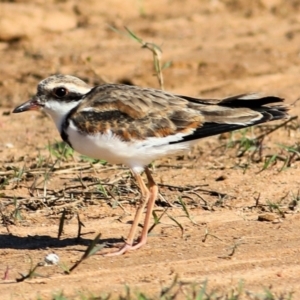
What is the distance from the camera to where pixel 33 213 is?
7.01m

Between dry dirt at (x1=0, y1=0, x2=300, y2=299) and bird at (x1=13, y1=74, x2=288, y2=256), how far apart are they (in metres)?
0.48

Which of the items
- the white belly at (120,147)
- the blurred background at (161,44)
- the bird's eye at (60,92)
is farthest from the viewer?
the blurred background at (161,44)

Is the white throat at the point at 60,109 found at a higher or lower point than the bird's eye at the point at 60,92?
lower

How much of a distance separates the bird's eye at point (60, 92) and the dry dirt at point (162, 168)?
94 cm

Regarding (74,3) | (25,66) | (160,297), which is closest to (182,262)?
(160,297)

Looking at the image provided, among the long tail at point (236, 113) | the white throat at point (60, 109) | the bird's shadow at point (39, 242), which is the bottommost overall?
the bird's shadow at point (39, 242)

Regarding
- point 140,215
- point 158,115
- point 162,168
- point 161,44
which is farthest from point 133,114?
point 161,44

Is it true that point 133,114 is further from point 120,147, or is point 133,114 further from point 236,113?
point 236,113

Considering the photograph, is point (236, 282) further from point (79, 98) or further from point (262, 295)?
point (79, 98)

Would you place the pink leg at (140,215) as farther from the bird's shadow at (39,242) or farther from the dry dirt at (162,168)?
the bird's shadow at (39,242)

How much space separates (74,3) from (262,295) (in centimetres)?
878

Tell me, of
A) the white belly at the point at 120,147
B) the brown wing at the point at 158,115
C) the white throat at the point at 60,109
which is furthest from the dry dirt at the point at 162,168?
the white throat at the point at 60,109

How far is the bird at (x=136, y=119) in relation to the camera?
20.7ft

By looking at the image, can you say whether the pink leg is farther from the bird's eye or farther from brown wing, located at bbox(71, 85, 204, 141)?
the bird's eye
